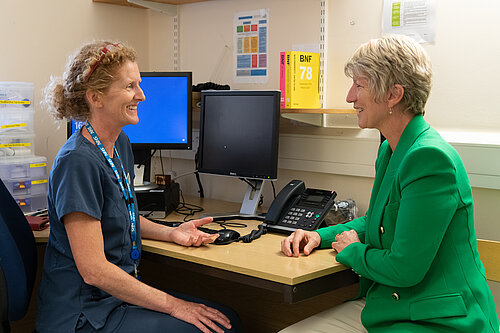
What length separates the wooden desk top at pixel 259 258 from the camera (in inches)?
65.9

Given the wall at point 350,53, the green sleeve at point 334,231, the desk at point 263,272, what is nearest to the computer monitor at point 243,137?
the desk at point 263,272

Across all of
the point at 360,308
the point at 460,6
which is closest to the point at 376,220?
the point at 360,308

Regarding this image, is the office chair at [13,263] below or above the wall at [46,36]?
below

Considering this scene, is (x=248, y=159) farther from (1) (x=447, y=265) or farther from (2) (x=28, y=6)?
(2) (x=28, y=6)

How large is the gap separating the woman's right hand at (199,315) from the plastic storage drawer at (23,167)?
1191 millimetres

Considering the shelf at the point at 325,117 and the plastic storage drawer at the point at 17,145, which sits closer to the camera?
the shelf at the point at 325,117

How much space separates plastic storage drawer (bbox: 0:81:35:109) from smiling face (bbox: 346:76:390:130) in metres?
1.60

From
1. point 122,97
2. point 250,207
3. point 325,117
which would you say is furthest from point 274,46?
point 122,97

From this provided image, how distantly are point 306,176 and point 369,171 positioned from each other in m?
0.34

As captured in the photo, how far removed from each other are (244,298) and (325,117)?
0.95 metres

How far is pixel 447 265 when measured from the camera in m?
1.53

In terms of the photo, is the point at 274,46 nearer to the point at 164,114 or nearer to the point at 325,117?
the point at 325,117

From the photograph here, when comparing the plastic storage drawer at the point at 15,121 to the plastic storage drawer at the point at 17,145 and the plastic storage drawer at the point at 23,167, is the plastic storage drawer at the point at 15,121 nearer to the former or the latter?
the plastic storage drawer at the point at 17,145

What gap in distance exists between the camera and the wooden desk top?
5.49ft
